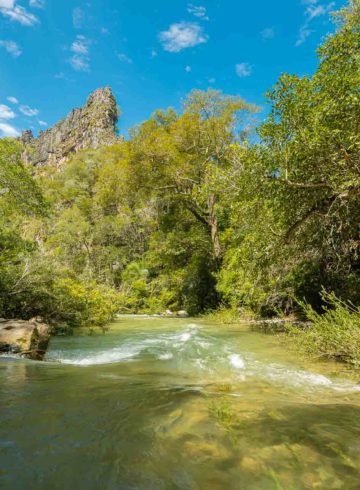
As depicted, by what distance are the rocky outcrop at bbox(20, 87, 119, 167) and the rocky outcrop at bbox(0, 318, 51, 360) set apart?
67.3 metres

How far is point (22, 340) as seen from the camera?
734 cm

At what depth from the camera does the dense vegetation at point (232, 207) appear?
7738 millimetres

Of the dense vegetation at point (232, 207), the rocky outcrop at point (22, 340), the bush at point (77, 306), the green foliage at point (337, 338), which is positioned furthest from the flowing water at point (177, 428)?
the bush at point (77, 306)

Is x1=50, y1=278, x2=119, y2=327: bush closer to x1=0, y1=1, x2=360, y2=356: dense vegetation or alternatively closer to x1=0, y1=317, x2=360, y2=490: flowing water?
x1=0, y1=1, x2=360, y2=356: dense vegetation

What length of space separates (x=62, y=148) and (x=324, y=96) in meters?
96.5

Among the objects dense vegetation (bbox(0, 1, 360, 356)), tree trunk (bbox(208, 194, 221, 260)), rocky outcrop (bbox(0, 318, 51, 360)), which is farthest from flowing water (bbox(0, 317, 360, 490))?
tree trunk (bbox(208, 194, 221, 260))

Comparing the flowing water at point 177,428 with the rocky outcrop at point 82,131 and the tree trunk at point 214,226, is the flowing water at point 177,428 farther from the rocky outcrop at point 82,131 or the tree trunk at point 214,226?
the rocky outcrop at point 82,131

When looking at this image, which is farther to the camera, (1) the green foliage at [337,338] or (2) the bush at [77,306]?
(2) the bush at [77,306]

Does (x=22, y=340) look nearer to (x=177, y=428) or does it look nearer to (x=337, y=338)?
(x=177, y=428)

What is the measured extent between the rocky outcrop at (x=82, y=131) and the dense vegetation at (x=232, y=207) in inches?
2066

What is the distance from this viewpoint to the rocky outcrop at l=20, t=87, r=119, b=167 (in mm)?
80125

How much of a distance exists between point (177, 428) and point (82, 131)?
94583mm

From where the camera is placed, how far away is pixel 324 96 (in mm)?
8023

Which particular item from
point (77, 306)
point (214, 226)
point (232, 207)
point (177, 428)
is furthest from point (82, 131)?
point (177, 428)
